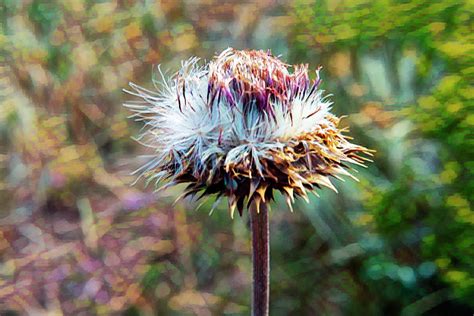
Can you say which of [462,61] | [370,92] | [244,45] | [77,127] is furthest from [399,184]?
[77,127]

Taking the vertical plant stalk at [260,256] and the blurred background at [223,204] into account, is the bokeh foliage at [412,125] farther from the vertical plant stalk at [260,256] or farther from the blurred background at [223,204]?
the vertical plant stalk at [260,256]

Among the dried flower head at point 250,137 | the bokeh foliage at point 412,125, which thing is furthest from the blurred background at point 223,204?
the dried flower head at point 250,137

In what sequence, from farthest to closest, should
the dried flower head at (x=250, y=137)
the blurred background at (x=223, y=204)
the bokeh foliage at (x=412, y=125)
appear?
the blurred background at (x=223, y=204), the bokeh foliage at (x=412, y=125), the dried flower head at (x=250, y=137)

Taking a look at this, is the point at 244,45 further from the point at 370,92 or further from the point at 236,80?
the point at 236,80

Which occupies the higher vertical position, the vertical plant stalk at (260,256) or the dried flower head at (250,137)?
the dried flower head at (250,137)

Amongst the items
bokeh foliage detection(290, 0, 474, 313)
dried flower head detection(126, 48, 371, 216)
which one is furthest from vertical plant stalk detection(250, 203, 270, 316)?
bokeh foliage detection(290, 0, 474, 313)

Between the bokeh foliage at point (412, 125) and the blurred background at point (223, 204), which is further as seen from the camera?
the blurred background at point (223, 204)
